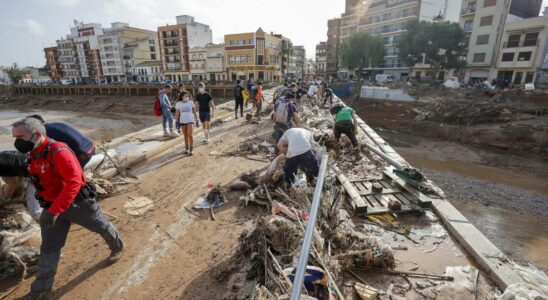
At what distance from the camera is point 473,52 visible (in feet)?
117

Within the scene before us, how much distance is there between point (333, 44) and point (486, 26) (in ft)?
112

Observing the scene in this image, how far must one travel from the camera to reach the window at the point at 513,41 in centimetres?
3107

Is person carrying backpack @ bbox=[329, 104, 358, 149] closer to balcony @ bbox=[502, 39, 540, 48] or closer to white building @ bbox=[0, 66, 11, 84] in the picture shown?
balcony @ bbox=[502, 39, 540, 48]

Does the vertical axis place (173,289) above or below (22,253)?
below

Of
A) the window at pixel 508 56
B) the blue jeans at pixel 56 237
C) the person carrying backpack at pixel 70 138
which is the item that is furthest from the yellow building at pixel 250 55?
the blue jeans at pixel 56 237

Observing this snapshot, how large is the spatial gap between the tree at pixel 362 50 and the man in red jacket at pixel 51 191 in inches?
1713

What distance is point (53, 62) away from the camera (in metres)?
72.3

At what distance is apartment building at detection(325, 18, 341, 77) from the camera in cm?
6244

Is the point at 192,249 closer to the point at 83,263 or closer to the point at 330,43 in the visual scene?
the point at 83,263

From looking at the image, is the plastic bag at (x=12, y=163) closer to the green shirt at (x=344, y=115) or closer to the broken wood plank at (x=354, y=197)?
the broken wood plank at (x=354, y=197)

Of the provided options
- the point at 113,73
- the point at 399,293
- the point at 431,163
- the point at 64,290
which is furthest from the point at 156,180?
the point at 113,73

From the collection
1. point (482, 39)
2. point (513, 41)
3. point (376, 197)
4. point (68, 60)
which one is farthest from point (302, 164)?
point (68, 60)

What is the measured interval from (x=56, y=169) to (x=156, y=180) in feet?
10.4

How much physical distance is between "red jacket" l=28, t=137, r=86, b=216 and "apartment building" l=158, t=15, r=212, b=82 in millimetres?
55633
